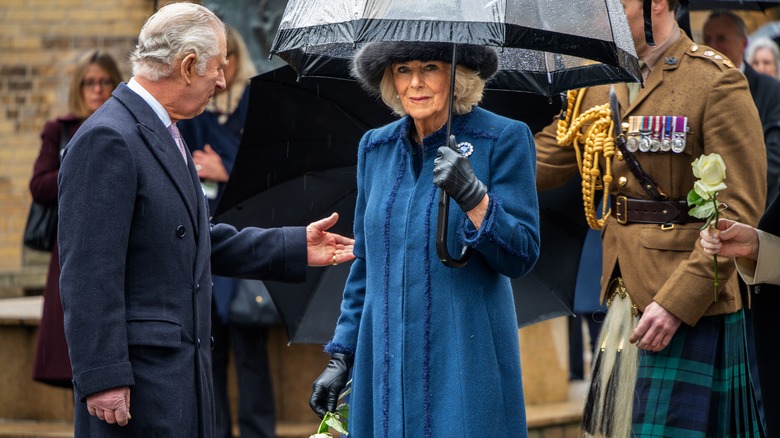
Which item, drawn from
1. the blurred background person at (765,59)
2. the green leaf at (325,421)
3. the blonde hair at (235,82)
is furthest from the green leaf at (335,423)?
the blurred background person at (765,59)

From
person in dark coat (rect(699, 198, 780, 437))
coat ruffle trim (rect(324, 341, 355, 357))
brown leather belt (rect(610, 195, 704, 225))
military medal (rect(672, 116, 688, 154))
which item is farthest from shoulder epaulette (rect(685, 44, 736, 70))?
coat ruffle trim (rect(324, 341, 355, 357))

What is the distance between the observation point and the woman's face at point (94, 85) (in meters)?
7.85

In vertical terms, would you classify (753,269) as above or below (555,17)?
below

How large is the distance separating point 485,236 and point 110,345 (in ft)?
4.02

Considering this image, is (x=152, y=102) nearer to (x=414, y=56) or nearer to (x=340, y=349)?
(x=414, y=56)

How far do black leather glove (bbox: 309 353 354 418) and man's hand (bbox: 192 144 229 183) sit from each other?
111 inches

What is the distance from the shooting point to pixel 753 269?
477 cm

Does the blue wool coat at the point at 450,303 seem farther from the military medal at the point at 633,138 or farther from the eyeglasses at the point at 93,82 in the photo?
the eyeglasses at the point at 93,82

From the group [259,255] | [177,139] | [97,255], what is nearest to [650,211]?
[259,255]

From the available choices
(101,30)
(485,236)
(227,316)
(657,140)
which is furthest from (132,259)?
(101,30)

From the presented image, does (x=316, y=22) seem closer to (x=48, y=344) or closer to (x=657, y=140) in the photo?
(x=657, y=140)

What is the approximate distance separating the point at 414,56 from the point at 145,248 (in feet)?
3.50

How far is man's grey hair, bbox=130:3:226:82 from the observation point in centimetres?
470

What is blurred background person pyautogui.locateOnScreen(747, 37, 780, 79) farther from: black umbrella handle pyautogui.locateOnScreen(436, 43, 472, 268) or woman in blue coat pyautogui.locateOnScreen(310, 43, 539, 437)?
black umbrella handle pyautogui.locateOnScreen(436, 43, 472, 268)
